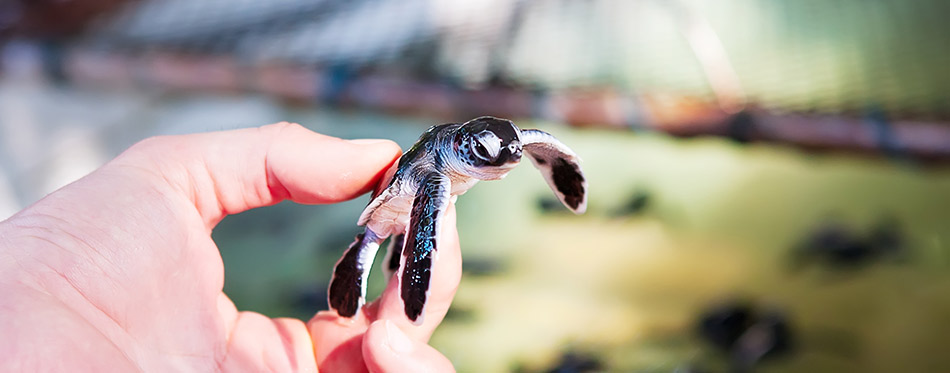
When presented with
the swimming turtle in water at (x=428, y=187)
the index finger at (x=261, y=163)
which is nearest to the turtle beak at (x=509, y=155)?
the swimming turtle in water at (x=428, y=187)

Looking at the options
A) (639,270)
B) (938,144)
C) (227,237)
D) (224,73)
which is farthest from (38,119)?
(938,144)

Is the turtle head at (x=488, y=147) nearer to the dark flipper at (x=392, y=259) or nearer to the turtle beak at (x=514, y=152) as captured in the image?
the turtle beak at (x=514, y=152)

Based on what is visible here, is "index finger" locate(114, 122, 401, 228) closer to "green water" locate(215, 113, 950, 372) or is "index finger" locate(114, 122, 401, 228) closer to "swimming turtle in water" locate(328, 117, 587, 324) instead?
"swimming turtle in water" locate(328, 117, 587, 324)

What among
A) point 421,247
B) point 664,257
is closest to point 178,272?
point 421,247

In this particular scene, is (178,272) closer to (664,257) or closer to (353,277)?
(353,277)

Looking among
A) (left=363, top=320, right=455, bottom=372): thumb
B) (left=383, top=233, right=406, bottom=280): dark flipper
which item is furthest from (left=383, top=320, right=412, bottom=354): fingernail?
(left=383, top=233, right=406, bottom=280): dark flipper

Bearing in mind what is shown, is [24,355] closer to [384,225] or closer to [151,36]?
[384,225]
